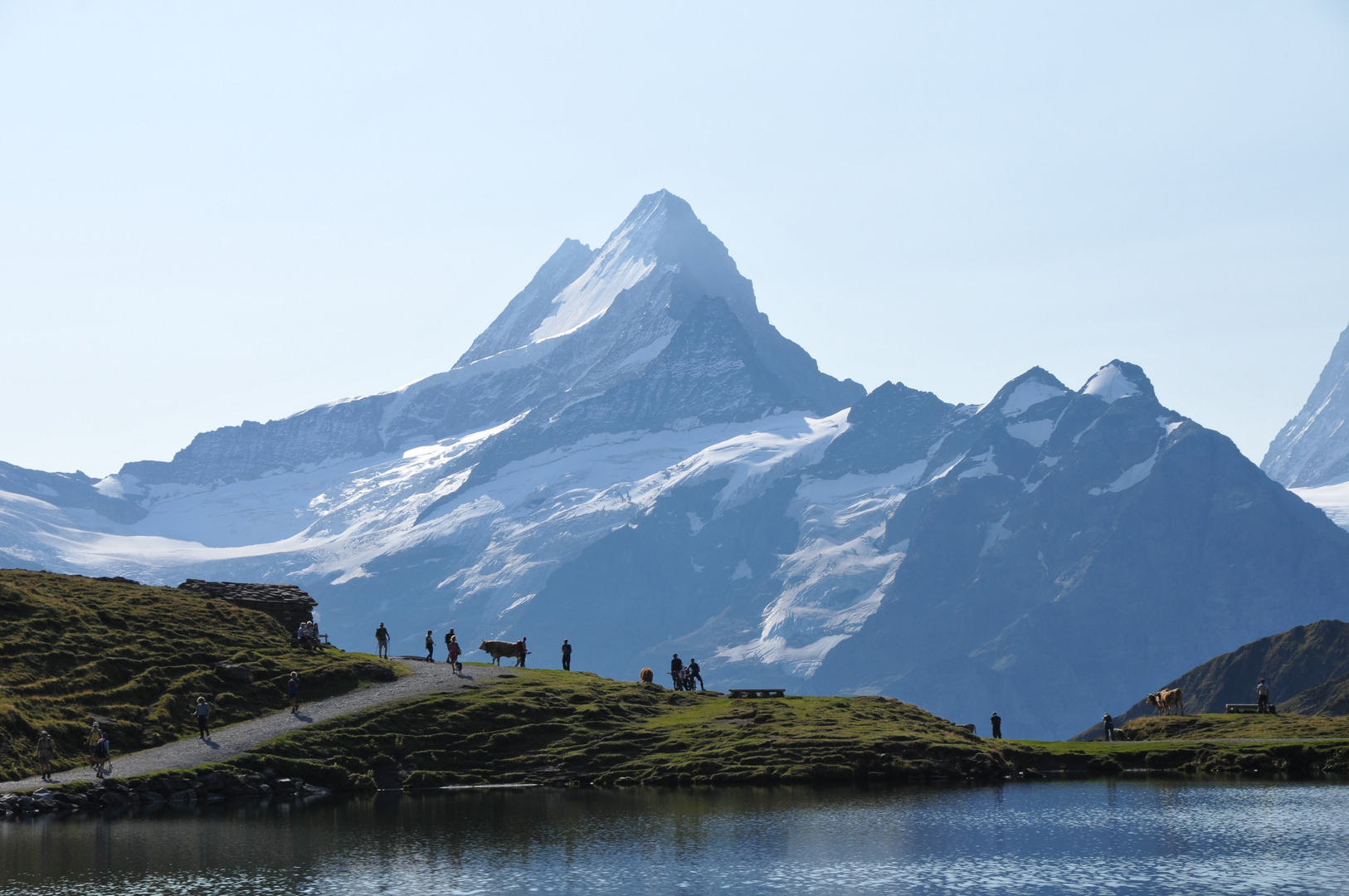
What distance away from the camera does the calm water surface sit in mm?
55500

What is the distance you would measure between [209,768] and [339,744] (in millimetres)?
10184

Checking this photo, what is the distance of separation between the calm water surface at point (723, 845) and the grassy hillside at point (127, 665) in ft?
50.1

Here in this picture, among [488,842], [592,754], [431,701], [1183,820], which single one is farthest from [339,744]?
[1183,820]

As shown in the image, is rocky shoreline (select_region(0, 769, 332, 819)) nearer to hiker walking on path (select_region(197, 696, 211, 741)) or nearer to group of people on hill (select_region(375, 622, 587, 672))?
hiker walking on path (select_region(197, 696, 211, 741))

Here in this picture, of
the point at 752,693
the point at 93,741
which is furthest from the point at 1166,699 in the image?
the point at 93,741

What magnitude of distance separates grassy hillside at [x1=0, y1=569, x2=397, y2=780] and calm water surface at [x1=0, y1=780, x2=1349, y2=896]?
50.1 ft

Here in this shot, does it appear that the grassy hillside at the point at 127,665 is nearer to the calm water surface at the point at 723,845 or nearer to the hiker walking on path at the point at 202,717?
the hiker walking on path at the point at 202,717

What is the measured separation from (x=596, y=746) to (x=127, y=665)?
36.2 meters

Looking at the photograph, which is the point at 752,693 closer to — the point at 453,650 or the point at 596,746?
the point at 596,746

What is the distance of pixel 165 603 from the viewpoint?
392 feet

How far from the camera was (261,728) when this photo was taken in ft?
307

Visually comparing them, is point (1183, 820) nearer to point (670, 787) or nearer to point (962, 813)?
point (962, 813)

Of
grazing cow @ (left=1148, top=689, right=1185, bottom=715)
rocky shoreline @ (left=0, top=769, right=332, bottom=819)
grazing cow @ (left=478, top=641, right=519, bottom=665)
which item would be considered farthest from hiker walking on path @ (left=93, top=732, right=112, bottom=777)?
grazing cow @ (left=1148, top=689, right=1185, bottom=715)

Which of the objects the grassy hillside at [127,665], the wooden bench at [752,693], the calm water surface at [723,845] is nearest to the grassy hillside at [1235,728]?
the calm water surface at [723,845]
